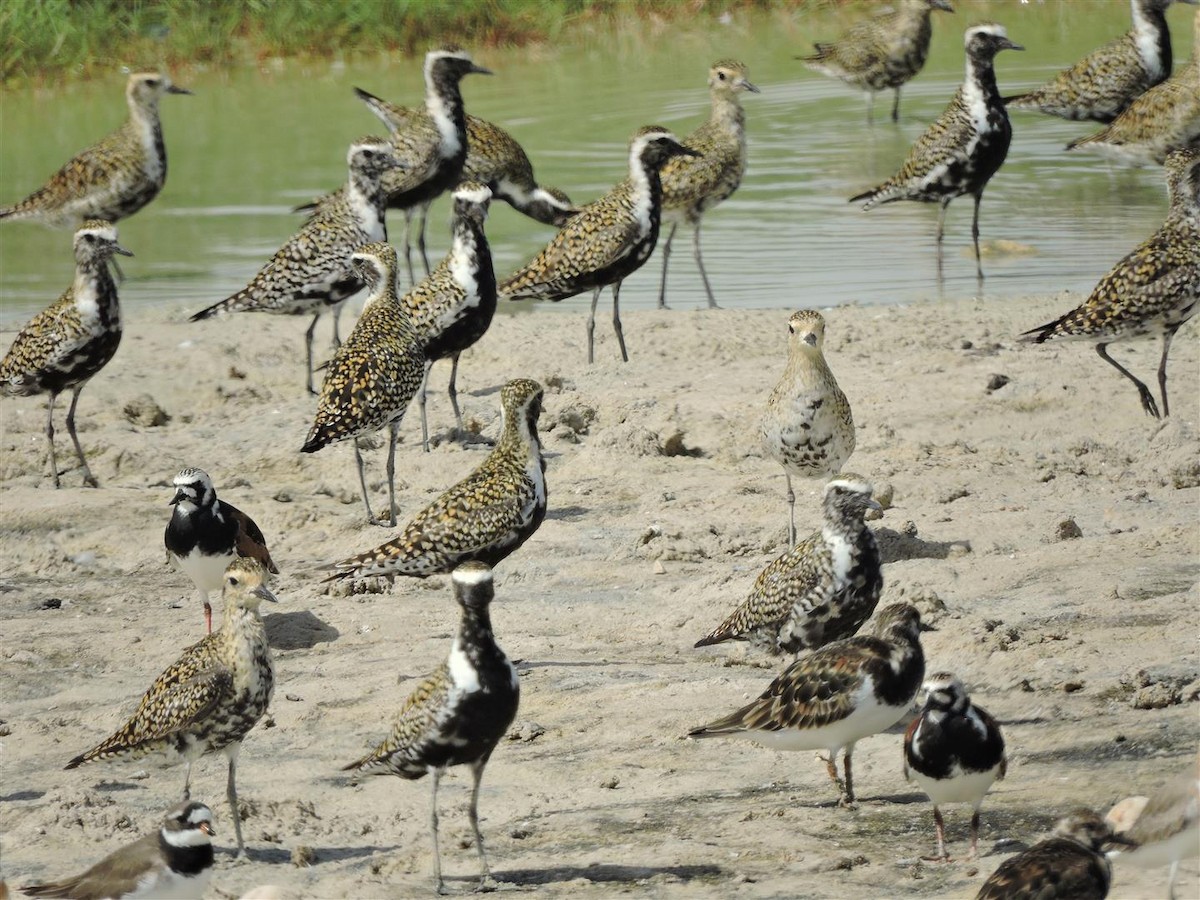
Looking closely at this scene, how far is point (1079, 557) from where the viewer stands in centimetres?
884

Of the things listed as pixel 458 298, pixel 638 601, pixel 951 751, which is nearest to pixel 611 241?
pixel 458 298

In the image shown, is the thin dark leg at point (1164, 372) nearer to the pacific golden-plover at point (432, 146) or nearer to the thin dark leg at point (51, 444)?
the pacific golden-plover at point (432, 146)

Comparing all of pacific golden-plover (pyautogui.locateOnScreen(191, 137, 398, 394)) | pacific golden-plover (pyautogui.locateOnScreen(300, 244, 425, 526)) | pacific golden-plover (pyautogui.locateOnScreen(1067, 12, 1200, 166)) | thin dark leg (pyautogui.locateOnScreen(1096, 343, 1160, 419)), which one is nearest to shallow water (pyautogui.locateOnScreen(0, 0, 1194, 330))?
pacific golden-plover (pyautogui.locateOnScreen(1067, 12, 1200, 166))

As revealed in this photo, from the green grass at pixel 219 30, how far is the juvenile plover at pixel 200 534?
15.7 m

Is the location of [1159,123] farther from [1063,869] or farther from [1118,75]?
[1063,869]

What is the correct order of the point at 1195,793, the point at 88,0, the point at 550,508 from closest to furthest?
the point at 1195,793 → the point at 550,508 → the point at 88,0

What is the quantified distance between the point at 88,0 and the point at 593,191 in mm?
9565

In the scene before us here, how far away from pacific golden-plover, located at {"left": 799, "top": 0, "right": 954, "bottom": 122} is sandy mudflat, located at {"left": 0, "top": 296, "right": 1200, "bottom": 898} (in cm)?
741

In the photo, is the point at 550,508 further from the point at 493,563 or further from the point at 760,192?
the point at 760,192

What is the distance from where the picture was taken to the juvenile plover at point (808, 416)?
9484mm

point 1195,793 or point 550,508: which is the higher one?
point 1195,793

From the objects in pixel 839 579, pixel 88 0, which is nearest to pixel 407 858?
pixel 839 579

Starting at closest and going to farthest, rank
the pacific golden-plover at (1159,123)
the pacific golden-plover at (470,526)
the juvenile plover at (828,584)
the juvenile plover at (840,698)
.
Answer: the juvenile plover at (840,698), the juvenile plover at (828,584), the pacific golden-plover at (470,526), the pacific golden-plover at (1159,123)

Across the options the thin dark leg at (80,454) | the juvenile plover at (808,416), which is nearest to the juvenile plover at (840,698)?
the juvenile plover at (808,416)
